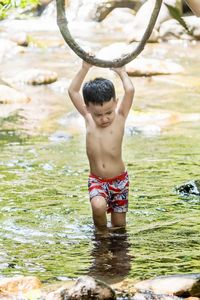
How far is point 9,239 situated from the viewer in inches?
212

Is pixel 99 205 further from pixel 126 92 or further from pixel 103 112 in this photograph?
pixel 126 92

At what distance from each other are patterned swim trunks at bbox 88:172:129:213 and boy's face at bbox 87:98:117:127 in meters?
0.43

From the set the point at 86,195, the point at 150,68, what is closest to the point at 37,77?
the point at 150,68

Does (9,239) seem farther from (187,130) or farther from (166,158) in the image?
(187,130)

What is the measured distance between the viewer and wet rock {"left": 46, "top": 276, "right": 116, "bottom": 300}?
3740 millimetres

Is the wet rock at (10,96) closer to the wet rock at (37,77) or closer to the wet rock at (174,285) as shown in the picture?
the wet rock at (37,77)

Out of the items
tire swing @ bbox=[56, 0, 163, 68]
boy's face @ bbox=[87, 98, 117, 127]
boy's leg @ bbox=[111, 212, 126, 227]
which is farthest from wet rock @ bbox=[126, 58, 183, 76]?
tire swing @ bbox=[56, 0, 163, 68]

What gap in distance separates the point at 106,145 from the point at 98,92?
54cm

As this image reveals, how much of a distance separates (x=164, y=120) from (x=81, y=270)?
273 inches

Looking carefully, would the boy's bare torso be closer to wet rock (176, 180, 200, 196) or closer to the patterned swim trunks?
the patterned swim trunks

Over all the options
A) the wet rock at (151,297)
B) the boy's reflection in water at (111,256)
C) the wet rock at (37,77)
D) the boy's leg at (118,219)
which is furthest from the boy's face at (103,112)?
the wet rock at (37,77)

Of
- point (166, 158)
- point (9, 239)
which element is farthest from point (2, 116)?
point (9, 239)

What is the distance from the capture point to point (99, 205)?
530cm

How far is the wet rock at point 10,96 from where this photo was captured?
43.9 feet
